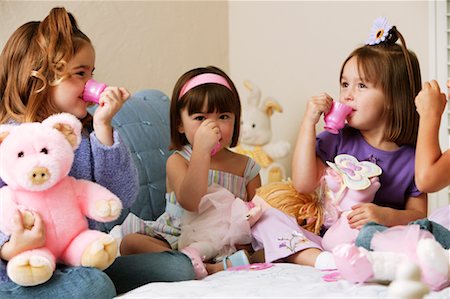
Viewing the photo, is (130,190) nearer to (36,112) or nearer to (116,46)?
(36,112)

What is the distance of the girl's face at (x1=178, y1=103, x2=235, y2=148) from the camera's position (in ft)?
6.13

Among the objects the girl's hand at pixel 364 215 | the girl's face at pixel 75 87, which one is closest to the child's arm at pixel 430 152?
the girl's hand at pixel 364 215

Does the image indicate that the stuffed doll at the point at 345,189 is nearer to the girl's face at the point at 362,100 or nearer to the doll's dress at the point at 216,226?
the girl's face at the point at 362,100

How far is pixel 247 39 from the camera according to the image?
322 cm

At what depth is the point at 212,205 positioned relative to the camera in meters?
1.77

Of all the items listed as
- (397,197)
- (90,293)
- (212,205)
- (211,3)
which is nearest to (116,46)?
(211,3)

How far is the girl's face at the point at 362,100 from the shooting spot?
5.78 feet

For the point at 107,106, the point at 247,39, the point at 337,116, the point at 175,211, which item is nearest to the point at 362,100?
the point at 337,116

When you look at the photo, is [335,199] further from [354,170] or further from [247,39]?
[247,39]

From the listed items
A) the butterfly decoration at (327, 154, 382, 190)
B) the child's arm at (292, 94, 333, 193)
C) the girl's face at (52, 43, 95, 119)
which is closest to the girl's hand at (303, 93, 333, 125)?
the child's arm at (292, 94, 333, 193)

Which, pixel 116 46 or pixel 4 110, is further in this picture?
pixel 116 46

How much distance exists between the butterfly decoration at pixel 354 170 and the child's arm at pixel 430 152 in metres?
0.12

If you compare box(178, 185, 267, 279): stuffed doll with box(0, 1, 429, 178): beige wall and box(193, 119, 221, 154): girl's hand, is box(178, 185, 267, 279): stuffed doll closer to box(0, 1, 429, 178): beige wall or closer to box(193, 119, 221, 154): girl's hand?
box(193, 119, 221, 154): girl's hand

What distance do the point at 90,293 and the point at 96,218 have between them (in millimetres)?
163
